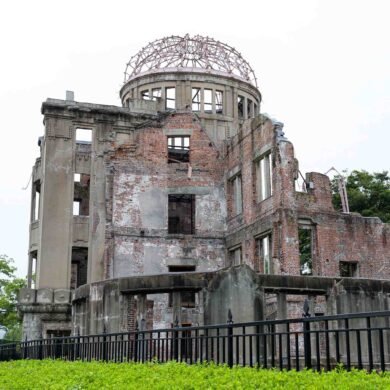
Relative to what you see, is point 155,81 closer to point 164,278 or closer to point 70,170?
point 70,170

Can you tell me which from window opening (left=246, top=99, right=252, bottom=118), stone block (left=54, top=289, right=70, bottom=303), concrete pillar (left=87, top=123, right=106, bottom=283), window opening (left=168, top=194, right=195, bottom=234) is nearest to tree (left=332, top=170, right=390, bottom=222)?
window opening (left=246, top=99, right=252, bottom=118)

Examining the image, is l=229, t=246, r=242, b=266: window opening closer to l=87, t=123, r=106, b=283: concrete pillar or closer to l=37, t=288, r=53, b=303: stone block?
l=87, t=123, r=106, b=283: concrete pillar

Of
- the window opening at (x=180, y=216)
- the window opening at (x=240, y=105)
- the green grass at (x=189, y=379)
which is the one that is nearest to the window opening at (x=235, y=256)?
the window opening at (x=180, y=216)

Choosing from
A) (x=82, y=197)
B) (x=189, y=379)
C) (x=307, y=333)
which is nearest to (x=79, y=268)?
(x=82, y=197)

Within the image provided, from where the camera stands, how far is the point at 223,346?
335 inches

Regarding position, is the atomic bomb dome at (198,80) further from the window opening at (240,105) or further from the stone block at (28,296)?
the stone block at (28,296)

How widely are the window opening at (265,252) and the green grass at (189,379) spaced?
16.9m

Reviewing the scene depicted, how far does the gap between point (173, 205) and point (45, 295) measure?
10.2m

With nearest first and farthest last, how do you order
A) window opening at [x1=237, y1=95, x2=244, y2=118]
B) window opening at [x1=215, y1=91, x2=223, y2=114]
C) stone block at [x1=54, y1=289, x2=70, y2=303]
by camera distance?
stone block at [x1=54, y1=289, x2=70, y2=303] < window opening at [x1=215, y1=91, x2=223, y2=114] < window opening at [x1=237, y1=95, x2=244, y2=118]

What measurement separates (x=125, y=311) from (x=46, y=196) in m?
13.5

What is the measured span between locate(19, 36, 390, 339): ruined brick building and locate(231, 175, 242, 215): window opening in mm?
117

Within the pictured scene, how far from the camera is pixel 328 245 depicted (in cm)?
2512

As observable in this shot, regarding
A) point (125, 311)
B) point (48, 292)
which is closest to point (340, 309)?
point (125, 311)

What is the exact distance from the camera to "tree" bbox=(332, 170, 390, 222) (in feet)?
122
